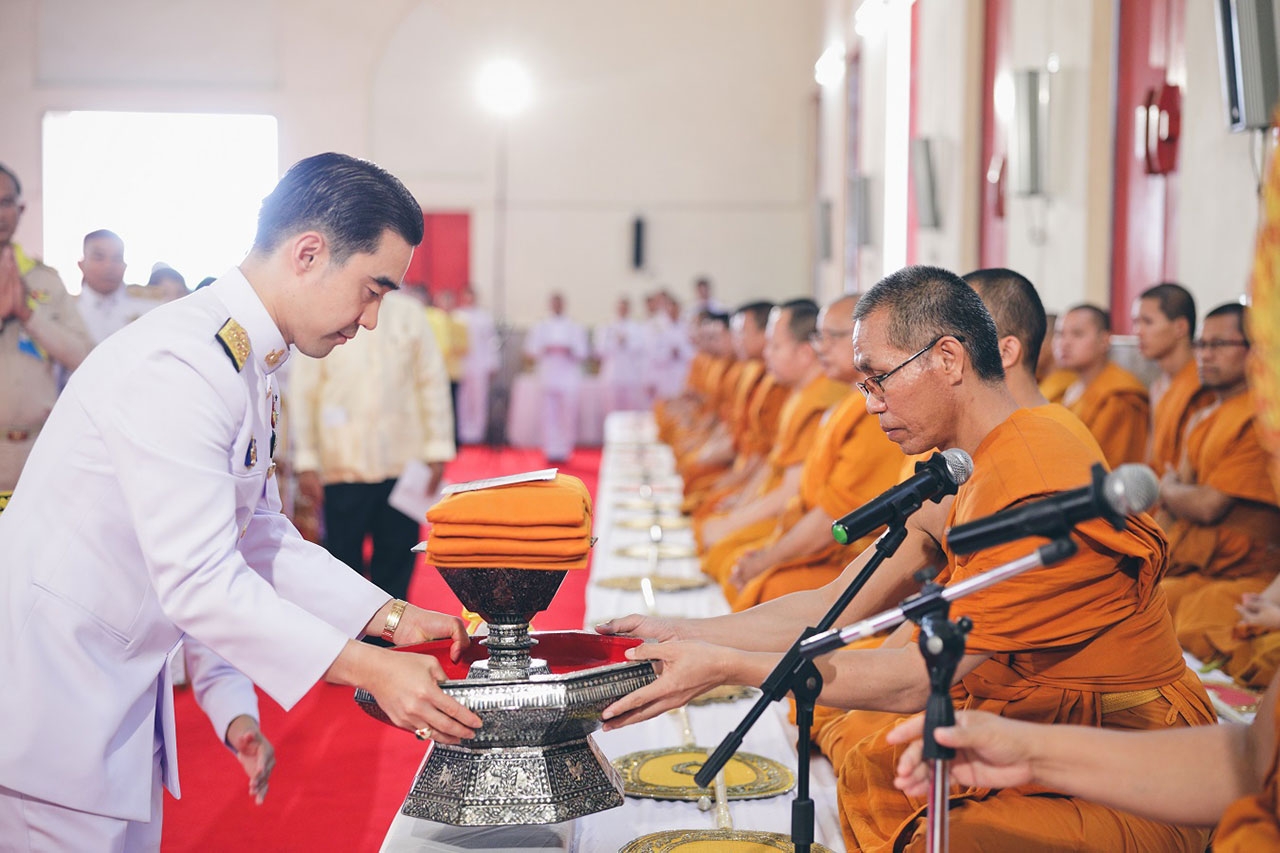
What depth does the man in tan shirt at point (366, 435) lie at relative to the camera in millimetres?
5223

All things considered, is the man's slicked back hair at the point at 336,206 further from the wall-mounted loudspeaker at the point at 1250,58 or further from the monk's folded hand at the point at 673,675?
the wall-mounted loudspeaker at the point at 1250,58

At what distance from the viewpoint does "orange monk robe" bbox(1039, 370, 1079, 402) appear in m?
5.71

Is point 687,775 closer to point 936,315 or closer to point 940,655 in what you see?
point 936,315

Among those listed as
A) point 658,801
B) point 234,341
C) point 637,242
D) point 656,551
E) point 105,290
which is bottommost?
point 658,801

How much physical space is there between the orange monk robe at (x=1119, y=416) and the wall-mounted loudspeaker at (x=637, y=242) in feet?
36.7

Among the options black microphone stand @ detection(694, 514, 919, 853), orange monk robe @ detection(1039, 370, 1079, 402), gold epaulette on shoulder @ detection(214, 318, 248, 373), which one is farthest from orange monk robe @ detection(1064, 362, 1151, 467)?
gold epaulette on shoulder @ detection(214, 318, 248, 373)

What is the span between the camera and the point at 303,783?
360 cm

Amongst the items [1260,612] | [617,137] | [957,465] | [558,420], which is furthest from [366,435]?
[617,137]

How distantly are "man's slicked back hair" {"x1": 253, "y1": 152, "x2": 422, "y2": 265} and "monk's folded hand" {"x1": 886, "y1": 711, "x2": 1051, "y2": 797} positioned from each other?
1.00 metres

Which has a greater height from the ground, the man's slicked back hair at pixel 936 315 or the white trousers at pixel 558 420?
the man's slicked back hair at pixel 936 315

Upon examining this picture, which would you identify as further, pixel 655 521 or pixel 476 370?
pixel 476 370

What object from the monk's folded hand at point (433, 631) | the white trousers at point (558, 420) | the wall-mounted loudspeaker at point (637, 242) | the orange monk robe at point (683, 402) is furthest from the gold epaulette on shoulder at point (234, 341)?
the wall-mounted loudspeaker at point (637, 242)

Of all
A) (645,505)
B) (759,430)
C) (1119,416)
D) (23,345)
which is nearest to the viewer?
(23,345)

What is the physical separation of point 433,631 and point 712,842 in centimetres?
59
